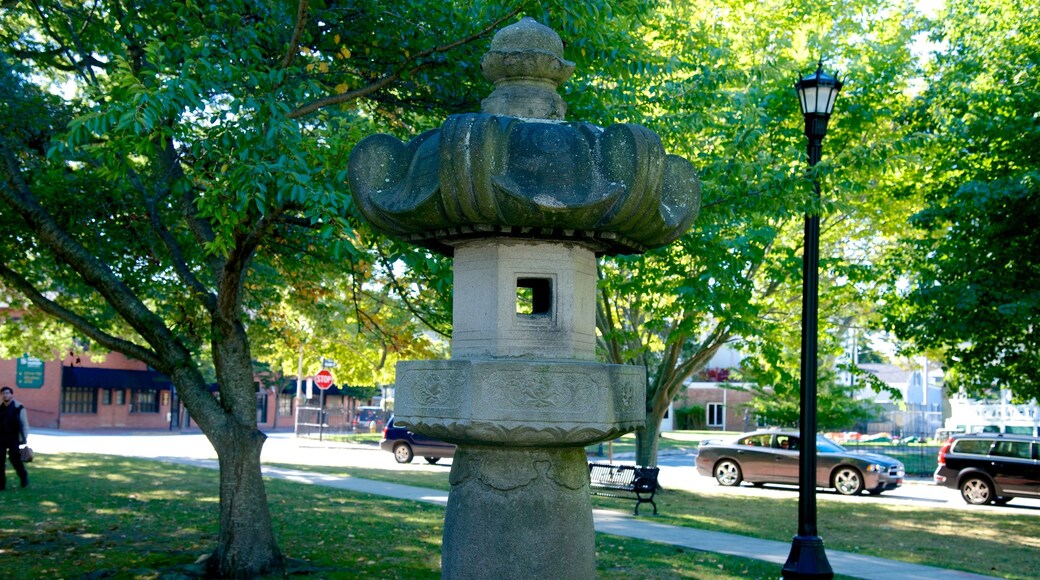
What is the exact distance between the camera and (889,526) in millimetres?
17250

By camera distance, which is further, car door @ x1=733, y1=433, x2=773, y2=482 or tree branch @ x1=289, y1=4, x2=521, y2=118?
car door @ x1=733, y1=433, x2=773, y2=482

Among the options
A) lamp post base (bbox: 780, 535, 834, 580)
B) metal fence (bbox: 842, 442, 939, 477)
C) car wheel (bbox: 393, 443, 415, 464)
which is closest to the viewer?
lamp post base (bbox: 780, 535, 834, 580)

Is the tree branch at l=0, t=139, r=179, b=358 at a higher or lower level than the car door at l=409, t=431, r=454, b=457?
higher

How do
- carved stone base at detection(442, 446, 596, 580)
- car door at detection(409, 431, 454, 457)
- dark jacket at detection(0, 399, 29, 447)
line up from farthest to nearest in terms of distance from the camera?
car door at detection(409, 431, 454, 457), dark jacket at detection(0, 399, 29, 447), carved stone base at detection(442, 446, 596, 580)

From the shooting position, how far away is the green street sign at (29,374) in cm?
4278

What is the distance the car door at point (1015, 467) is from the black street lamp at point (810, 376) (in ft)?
44.7

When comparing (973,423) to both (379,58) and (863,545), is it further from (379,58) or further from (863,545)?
(379,58)

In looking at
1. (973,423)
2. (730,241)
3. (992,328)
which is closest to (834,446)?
(992,328)

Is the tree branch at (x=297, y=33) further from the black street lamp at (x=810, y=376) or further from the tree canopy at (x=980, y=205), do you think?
the tree canopy at (x=980, y=205)

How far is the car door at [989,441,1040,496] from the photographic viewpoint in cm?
2177

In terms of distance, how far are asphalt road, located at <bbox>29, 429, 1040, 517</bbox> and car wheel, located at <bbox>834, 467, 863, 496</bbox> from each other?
0.25 m

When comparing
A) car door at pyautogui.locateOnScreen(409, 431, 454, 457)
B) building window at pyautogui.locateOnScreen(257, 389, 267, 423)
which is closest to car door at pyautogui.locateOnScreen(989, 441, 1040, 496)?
car door at pyautogui.locateOnScreen(409, 431, 454, 457)

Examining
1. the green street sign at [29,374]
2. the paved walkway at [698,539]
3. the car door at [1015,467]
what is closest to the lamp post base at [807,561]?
the paved walkway at [698,539]

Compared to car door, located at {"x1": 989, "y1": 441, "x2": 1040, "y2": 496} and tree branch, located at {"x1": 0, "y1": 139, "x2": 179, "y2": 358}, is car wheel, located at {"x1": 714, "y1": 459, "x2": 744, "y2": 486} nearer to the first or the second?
car door, located at {"x1": 989, "y1": 441, "x2": 1040, "y2": 496}
